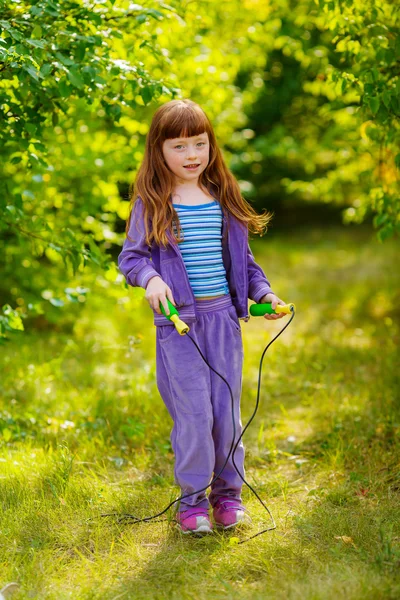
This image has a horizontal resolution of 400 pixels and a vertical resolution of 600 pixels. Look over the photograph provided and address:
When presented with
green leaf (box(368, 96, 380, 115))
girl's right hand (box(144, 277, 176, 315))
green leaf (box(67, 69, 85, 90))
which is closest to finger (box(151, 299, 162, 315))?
girl's right hand (box(144, 277, 176, 315))

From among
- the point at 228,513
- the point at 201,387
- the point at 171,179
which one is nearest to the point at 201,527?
the point at 228,513

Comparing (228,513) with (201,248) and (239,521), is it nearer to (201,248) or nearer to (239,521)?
(239,521)

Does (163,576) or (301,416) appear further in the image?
(301,416)

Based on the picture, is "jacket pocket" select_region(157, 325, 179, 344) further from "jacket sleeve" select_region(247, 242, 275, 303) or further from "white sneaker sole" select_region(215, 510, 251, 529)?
"white sneaker sole" select_region(215, 510, 251, 529)

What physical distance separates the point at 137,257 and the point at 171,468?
119cm

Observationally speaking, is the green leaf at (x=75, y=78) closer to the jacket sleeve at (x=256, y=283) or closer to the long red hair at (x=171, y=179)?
the long red hair at (x=171, y=179)

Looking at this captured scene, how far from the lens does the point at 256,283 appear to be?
112 inches

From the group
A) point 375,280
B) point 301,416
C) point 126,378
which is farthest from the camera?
point 375,280

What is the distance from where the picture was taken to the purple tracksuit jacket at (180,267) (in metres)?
2.63

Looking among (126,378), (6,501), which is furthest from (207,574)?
(126,378)

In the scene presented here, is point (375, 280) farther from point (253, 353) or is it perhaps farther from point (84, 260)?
point (84, 260)

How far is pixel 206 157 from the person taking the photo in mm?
2727

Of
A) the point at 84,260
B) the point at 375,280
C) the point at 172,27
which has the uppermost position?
the point at 172,27

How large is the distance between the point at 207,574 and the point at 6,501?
977mm
